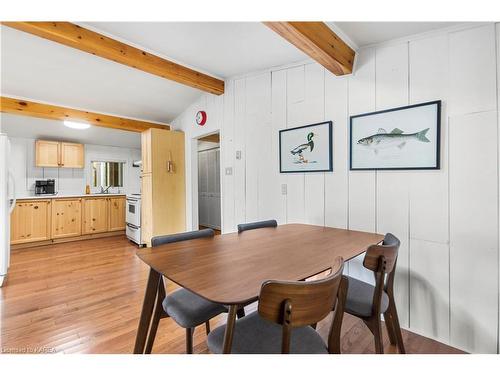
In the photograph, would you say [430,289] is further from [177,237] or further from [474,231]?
[177,237]

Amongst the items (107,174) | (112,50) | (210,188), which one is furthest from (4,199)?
(210,188)

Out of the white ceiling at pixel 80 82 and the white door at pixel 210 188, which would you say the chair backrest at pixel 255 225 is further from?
the white door at pixel 210 188

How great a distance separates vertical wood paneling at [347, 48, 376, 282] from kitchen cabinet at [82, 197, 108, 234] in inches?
185

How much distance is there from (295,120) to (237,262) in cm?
179

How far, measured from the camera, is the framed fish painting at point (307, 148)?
7.59 feet

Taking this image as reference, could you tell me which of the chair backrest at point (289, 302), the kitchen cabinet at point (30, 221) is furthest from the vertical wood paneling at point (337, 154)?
the kitchen cabinet at point (30, 221)

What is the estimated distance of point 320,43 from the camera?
5.80 feet

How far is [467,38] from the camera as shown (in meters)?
1.63

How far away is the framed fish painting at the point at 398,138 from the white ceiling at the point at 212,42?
1.00 metres

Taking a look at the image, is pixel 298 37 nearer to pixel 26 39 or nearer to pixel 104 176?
pixel 26 39

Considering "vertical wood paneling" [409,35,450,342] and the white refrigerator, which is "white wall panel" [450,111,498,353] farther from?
the white refrigerator

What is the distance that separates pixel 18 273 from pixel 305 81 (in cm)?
399

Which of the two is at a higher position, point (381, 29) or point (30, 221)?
point (381, 29)
